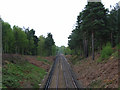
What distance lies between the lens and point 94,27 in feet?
66.0

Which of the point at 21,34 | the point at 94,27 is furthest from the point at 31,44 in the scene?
the point at 94,27

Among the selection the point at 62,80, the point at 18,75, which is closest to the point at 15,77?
the point at 18,75

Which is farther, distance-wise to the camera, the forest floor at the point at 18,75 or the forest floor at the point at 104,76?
the forest floor at the point at 18,75

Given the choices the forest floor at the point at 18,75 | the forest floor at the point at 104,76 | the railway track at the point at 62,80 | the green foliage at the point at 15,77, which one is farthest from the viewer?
the railway track at the point at 62,80

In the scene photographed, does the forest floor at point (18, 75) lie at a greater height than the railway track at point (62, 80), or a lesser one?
greater

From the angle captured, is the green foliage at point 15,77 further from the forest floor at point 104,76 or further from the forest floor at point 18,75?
the forest floor at point 104,76

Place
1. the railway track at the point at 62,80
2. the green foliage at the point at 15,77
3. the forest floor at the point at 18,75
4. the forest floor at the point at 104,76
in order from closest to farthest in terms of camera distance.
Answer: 1. the forest floor at the point at 104,76
2. the green foliage at the point at 15,77
3. the forest floor at the point at 18,75
4. the railway track at the point at 62,80

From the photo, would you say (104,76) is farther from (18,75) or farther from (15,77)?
(18,75)

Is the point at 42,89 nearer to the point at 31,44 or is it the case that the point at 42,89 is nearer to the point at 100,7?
the point at 100,7

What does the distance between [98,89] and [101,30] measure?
13.0m

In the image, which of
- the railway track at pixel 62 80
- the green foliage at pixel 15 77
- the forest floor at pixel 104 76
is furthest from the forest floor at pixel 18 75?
the forest floor at pixel 104 76

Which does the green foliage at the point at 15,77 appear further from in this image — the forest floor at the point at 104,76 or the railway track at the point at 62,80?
the forest floor at the point at 104,76

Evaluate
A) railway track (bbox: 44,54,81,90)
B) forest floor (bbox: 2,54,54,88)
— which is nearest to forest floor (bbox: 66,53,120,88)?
railway track (bbox: 44,54,81,90)

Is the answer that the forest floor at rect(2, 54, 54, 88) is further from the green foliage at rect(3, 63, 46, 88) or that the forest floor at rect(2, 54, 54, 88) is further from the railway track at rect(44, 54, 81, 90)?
the railway track at rect(44, 54, 81, 90)
